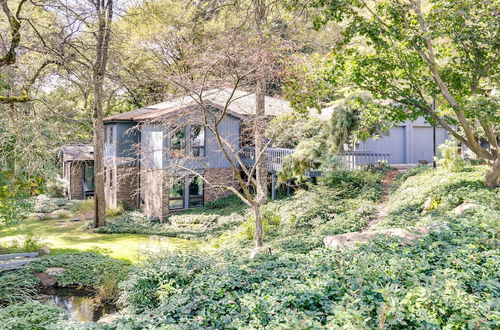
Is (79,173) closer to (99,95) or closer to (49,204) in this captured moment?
(49,204)

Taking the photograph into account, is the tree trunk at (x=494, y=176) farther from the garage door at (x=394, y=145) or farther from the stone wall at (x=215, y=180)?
the stone wall at (x=215, y=180)

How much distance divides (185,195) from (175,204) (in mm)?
651

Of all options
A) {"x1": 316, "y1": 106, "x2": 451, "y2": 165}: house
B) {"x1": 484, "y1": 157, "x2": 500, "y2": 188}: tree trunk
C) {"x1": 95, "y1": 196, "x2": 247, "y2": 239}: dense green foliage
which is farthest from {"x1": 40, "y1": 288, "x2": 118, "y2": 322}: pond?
{"x1": 316, "y1": 106, "x2": 451, "y2": 165}: house

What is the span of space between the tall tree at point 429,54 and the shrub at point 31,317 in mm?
8292

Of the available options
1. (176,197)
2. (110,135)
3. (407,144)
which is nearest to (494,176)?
(407,144)

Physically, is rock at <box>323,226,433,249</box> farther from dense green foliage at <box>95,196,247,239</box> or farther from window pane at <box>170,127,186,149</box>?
window pane at <box>170,127,186,149</box>

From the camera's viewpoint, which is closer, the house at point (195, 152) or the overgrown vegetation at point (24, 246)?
the overgrown vegetation at point (24, 246)

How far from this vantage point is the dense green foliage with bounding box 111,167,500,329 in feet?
11.6

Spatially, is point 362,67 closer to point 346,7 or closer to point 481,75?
point 346,7

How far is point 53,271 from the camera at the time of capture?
34.7 feet

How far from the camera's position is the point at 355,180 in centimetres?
1465

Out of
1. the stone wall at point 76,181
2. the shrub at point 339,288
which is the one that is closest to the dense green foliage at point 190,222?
the stone wall at point 76,181

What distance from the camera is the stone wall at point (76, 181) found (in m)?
26.4

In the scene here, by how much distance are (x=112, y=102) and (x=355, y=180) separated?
2255 cm
